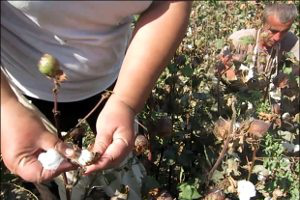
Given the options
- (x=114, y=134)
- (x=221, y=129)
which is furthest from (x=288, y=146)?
(x=114, y=134)

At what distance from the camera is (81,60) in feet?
3.44

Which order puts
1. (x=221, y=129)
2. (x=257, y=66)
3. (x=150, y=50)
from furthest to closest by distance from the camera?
(x=257, y=66) → (x=221, y=129) → (x=150, y=50)

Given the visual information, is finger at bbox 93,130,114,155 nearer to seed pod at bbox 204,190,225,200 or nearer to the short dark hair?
seed pod at bbox 204,190,225,200

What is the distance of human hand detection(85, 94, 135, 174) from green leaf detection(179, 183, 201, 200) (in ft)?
1.01

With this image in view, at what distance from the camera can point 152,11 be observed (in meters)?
0.98

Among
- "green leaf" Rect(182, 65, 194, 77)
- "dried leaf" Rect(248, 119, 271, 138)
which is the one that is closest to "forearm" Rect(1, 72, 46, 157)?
"dried leaf" Rect(248, 119, 271, 138)

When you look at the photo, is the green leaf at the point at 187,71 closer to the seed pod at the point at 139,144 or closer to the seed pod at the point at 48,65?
the seed pod at the point at 139,144

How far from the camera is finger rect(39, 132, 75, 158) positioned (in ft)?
2.59

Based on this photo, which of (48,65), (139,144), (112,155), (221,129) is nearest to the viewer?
(48,65)

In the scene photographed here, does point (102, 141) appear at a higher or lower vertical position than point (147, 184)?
higher

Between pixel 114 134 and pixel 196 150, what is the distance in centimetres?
57

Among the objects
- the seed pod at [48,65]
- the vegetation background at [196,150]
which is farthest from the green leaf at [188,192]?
the seed pod at [48,65]

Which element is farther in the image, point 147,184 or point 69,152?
point 147,184

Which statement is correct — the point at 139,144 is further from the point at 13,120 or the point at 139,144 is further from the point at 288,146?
the point at 288,146
